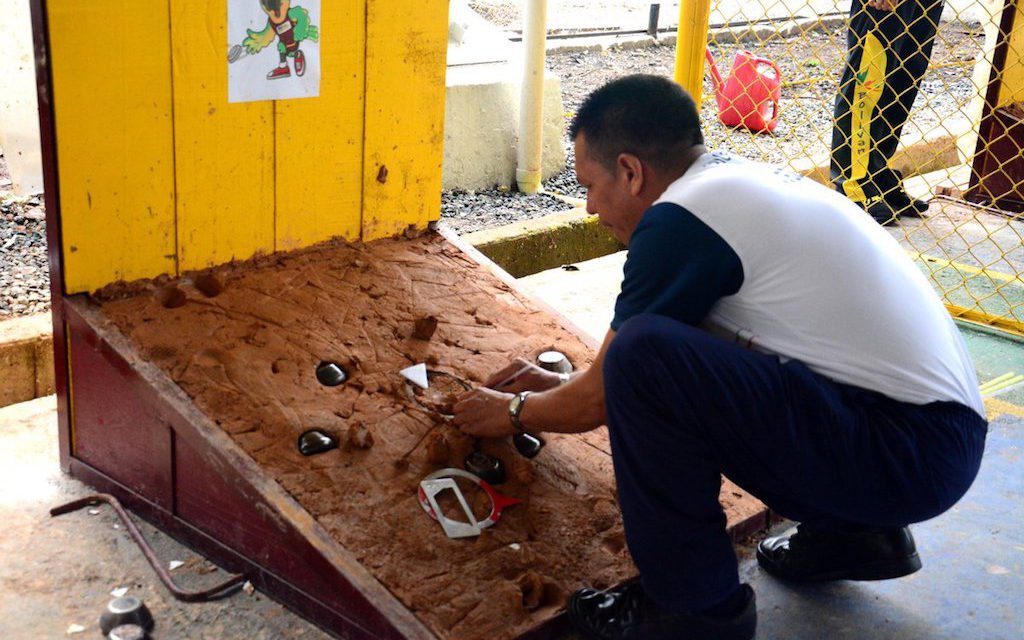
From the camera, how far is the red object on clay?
7.11 m

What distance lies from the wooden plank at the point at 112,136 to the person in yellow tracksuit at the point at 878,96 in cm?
362

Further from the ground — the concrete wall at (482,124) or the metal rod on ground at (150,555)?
the concrete wall at (482,124)

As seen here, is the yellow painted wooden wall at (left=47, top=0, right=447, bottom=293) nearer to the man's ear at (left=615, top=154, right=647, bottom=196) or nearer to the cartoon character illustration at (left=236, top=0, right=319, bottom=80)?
the cartoon character illustration at (left=236, top=0, right=319, bottom=80)

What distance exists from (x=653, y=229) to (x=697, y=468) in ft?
1.54

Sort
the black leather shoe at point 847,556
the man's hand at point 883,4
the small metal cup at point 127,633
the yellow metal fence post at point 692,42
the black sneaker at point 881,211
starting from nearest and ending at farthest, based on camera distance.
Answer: the small metal cup at point 127,633 → the black leather shoe at point 847,556 → the yellow metal fence post at point 692,42 → the man's hand at point 883,4 → the black sneaker at point 881,211

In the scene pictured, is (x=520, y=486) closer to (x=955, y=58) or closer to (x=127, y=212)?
(x=127, y=212)

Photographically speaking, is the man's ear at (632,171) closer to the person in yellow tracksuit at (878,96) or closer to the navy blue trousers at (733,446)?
the navy blue trousers at (733,446)

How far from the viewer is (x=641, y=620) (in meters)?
2.33

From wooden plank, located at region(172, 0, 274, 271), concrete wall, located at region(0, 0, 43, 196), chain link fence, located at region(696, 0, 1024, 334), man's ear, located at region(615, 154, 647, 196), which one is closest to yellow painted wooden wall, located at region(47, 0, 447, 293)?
wooden plank, located at region(172, 0, 274, 271)

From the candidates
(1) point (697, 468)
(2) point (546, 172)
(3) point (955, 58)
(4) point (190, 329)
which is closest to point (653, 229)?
(1) point (697, 468)

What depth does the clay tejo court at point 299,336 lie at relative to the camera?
2418 millimetres

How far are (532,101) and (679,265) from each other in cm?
368

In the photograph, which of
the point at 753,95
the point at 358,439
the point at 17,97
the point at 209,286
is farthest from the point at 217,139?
the point at 753,95

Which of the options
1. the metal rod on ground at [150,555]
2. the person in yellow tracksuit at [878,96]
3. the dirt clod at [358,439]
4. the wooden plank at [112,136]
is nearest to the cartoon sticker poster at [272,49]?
the wooden plank at [112,136]
